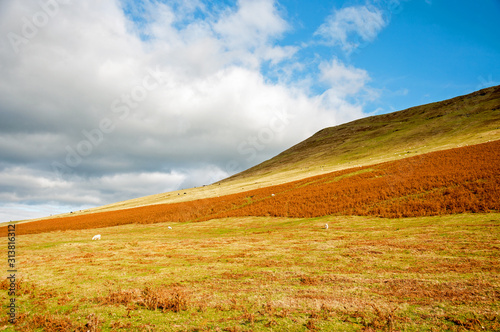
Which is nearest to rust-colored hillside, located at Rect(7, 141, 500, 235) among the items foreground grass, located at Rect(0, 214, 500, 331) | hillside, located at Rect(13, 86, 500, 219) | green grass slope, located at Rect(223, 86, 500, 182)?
foreground grass, located at Rect(0, 214, 500, 331)

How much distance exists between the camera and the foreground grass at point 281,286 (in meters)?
6.46

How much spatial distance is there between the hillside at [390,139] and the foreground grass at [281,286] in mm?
54319

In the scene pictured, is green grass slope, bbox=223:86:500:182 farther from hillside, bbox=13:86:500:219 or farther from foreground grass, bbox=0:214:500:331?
foreground grass, bbox=0:214:500:331

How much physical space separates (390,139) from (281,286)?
368 feet

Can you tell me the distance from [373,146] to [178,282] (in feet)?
352

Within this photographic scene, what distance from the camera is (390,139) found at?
342ft

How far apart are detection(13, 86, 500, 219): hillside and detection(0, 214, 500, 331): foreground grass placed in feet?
178

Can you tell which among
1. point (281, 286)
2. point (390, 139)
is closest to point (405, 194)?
point (281, 286)

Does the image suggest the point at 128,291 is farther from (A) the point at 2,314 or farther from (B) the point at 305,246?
(B) the point at 305,246

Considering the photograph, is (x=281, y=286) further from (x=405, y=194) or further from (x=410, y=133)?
(x=410, y=133)

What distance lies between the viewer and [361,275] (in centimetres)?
977

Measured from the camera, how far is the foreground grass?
254 inches

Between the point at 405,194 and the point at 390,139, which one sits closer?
the point at 405,194

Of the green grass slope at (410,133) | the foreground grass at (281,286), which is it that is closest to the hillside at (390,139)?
the green grass slope at (410,133)
